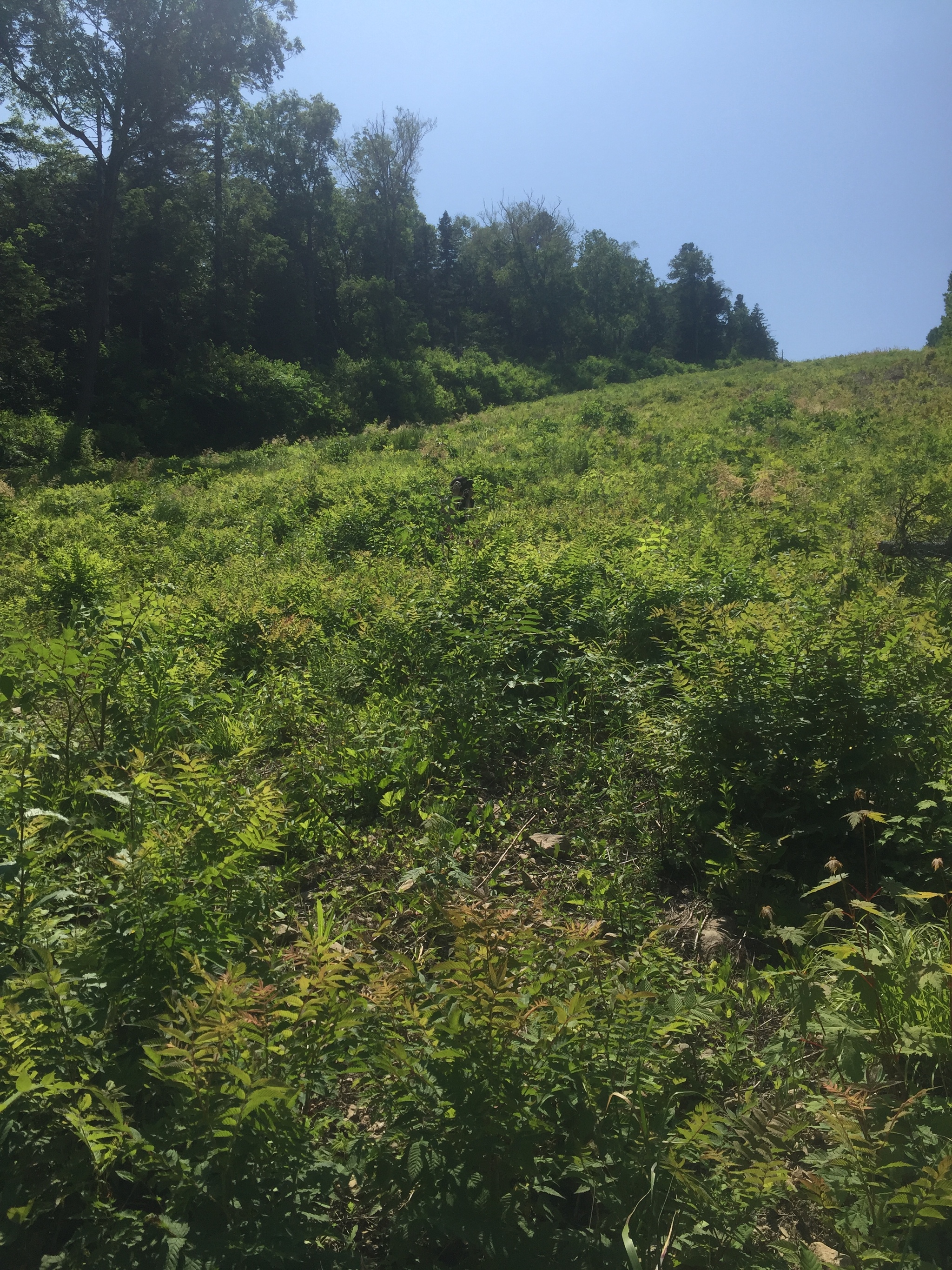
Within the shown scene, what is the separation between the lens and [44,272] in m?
26.1

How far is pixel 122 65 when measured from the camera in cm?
2222

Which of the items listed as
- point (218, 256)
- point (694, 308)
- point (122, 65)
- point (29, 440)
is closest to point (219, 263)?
point (218, 256)

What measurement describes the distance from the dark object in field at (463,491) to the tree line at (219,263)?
46.8ft

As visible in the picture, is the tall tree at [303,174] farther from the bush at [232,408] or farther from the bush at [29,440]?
the bush at [29,440]

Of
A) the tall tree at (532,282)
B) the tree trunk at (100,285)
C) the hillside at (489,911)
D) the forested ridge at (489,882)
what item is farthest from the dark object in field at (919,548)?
the tall tree at (532,282)

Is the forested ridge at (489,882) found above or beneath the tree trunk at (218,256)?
beneath

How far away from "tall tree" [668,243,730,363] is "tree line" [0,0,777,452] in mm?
16989

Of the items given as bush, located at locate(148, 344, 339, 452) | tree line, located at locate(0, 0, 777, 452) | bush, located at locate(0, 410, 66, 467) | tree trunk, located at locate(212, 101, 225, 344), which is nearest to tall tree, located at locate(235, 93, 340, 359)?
tree line, located at locate(0, 0, 777, 452)

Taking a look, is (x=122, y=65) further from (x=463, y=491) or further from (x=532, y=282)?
(x=532, y=282)

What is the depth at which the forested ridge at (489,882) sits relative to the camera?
6.14 feet

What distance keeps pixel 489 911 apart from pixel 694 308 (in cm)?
7569

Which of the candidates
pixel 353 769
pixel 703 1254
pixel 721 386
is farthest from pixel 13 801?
pixel 721 386

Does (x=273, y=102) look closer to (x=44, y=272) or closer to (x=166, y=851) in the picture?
(x=44, y=272)

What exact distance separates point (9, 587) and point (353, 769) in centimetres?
567
